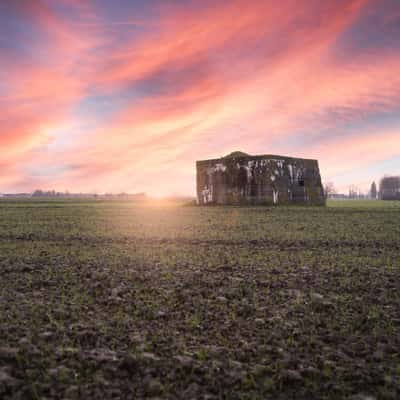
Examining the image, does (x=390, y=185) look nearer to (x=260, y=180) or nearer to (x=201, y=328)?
(x=260, y=180)

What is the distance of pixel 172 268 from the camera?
5656 millimetres

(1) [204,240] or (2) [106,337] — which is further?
(1) [204,240]

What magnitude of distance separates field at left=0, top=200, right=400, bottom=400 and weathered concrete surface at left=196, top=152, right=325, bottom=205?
2394 centimetres

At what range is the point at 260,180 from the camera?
3012 cm

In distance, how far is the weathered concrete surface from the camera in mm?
30031

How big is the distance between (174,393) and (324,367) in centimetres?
116

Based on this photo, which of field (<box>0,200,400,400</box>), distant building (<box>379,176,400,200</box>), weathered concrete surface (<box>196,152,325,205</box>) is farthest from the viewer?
distant building (<box>379,176,400,200</box>)

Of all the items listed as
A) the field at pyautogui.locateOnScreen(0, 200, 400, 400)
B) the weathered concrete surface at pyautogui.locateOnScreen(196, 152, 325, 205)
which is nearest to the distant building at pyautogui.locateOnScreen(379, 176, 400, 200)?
the weathered concrete surface at pyautogui.locateOnScreen(196, 152, 325, 205)

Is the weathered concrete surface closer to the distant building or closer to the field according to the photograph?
the field

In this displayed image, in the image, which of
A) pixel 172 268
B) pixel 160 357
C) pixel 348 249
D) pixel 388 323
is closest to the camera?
pixel 160 357

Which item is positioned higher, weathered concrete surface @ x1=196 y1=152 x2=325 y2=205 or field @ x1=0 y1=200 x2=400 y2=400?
weathered concrete surface @ x1=196 y1=152 x2=325 y2=205

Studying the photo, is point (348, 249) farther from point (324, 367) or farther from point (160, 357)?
point (160, 357)

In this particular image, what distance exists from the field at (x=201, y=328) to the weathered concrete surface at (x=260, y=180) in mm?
23941

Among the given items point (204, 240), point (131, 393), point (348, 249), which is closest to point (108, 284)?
point (131, 393)
